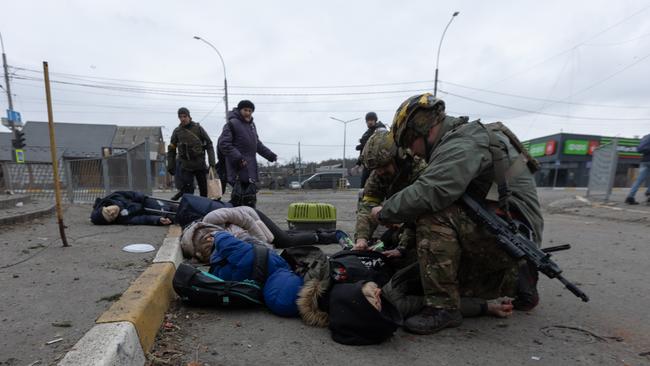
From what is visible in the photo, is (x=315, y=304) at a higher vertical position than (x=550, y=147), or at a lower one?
lower

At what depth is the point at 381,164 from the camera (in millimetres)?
2779

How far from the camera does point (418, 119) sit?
226 cm

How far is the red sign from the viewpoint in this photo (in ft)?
114

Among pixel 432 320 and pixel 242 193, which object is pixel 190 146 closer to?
pixel 242 193

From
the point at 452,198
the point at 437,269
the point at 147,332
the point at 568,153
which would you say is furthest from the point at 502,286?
the point at 568,153

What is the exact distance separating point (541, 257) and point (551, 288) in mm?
1223

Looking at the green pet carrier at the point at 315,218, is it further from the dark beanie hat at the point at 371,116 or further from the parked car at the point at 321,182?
the parked car at the point at 321,182

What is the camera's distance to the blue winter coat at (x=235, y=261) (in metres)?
2.42

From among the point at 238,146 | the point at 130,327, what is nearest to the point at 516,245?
the point at 130,327

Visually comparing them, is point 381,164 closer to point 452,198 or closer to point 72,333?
point 452,198

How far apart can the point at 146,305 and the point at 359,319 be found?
44.7 inches

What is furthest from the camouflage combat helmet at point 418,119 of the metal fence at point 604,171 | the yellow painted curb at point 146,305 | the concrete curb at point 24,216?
the metal fence at point 604,171

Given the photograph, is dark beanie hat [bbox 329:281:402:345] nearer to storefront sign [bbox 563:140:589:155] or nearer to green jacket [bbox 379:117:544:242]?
green jacket [bbox 379:117:544:242]

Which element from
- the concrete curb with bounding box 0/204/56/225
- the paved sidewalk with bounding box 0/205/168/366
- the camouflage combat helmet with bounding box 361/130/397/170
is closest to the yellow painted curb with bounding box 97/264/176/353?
the paved sidewalk with bounding box 0/205/168/366
